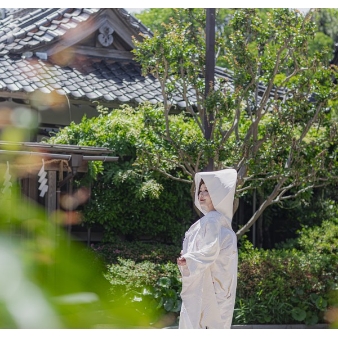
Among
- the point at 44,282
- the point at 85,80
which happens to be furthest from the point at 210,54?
the point at 44,282

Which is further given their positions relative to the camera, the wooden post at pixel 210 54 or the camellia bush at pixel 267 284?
the wooden post at pixel 210 54

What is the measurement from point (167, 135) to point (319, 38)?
13.8 meters

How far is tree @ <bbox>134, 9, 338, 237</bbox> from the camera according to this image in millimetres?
9266

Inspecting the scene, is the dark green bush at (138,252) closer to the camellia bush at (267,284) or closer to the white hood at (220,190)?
the camellia bush at (267,284)

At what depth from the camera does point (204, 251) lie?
5.91 m

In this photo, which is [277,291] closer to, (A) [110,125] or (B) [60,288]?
(A) [110,125]

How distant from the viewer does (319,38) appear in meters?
22.0

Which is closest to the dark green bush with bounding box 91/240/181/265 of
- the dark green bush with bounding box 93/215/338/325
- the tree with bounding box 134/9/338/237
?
the dark green bush with bounding box 93/215/338/325

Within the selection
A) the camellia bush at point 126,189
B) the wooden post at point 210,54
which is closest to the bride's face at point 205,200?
the wooden post at point 210,54

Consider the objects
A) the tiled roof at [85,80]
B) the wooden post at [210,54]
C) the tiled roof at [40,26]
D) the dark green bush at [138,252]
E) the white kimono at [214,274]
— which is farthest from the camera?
the tiled roof at [40,26]

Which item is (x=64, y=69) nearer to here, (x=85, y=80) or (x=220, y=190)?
(x=85, y=80)

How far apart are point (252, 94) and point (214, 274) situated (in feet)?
13.7

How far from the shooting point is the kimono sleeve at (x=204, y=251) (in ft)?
19.4

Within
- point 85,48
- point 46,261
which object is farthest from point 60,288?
point 85,48
